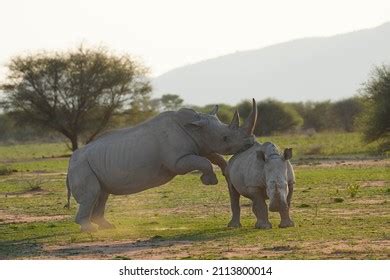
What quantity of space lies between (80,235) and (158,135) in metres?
2.33

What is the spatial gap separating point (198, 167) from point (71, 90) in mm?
46980

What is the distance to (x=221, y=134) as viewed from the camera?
17969 mm

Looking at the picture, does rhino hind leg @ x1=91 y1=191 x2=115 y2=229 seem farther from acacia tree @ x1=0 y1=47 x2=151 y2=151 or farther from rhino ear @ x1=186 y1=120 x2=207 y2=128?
acacia tree @ x1=0 y1=47 x2=151 y2=151

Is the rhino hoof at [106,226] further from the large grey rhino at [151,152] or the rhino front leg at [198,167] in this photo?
the rhino front leg at [198,167]

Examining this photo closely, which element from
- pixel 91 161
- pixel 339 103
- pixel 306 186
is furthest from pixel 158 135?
pixel 339 103

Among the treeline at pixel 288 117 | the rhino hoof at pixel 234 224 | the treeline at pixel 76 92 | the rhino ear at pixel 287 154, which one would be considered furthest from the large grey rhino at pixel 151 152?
the treeline at pixel 288 117

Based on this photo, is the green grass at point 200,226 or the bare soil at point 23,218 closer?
the green grass at point 200,226

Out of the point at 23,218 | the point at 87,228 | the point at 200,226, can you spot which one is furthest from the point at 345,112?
the point at 87,228

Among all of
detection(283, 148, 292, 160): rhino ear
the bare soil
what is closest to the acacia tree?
the bare soil

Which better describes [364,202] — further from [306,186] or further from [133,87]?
[133,87]

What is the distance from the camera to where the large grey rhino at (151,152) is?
1795 cm

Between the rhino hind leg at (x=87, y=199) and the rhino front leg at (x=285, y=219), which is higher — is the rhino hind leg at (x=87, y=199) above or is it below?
above

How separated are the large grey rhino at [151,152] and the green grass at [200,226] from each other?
0.83 metres

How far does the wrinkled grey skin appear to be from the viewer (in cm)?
1678
